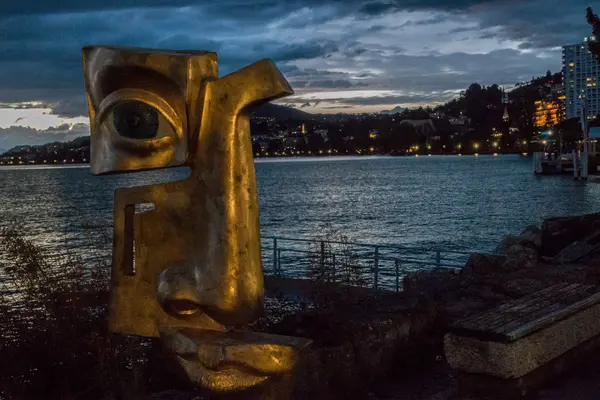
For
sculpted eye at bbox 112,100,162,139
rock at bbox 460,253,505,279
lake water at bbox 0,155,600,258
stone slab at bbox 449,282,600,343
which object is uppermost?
sculpted eye at bbox 112,100,162,139

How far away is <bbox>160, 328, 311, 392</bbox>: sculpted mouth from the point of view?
150 inches

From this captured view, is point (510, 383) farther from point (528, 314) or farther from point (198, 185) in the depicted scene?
point (198, 185)

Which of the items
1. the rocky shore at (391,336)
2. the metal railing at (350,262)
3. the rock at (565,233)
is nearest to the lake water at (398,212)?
the metal railing at (350,262)

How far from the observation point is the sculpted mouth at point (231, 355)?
3.81m

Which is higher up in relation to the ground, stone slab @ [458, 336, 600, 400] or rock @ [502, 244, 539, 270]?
stone slab @ [458, 336, 600, 400]

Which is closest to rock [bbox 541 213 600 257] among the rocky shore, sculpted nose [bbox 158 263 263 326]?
the rocky shore

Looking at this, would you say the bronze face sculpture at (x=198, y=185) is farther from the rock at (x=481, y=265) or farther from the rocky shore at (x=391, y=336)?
the rock at (x=481, y=265)

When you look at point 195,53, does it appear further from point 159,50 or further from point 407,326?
point 407,326

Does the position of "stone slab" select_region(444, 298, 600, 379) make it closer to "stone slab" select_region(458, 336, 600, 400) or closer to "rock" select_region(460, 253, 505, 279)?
"stone slab" select_region(458, 336, 600, 400)

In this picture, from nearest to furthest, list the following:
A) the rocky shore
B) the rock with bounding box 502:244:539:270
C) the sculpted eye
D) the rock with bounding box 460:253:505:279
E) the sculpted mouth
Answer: the sculpted mouth < the sculpted eye < the rocky shore < the rock with bounding box 460:253:505:279 < the rock with bounding box 502:244:539:270

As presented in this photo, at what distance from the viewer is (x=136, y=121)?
3.95 metres

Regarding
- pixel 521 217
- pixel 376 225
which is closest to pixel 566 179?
pixel 521 217

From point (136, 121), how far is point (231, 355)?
140 cm

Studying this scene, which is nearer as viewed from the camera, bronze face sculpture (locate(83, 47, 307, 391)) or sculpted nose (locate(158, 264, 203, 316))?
bronze face sculpture (locate(83, 47, 307, 391))
